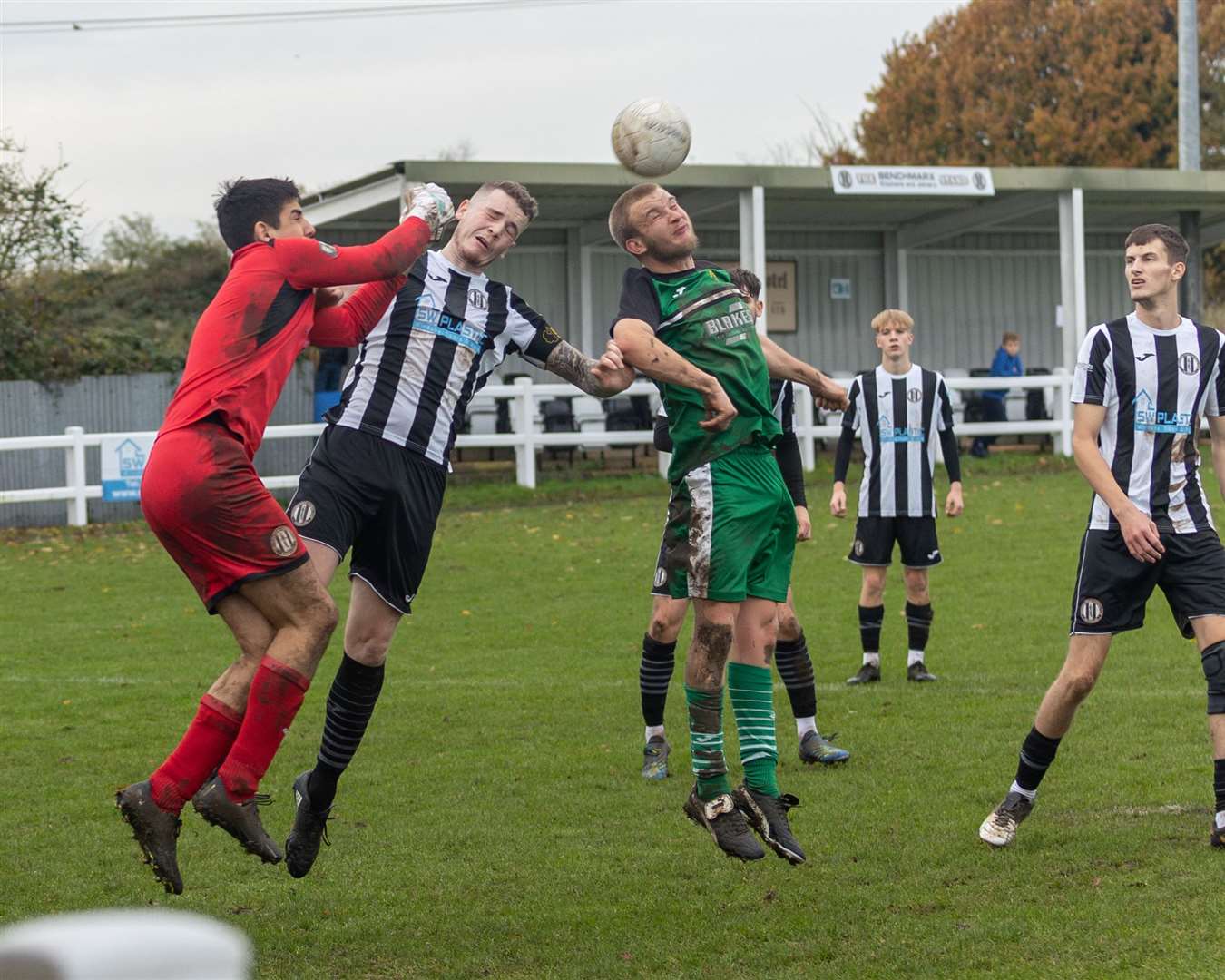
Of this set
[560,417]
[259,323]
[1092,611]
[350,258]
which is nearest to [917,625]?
[1092,611]

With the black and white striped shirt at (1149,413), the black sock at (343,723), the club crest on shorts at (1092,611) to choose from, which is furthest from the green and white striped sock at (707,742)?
the black and white striped shirt at (1149,413)

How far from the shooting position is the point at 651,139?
6.95m

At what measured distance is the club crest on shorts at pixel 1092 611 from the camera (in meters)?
6.38

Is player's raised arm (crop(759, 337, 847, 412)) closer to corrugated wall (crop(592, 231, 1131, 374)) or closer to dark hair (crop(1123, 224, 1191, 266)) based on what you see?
dark hair (crop(1123, 224, 1191, 266))

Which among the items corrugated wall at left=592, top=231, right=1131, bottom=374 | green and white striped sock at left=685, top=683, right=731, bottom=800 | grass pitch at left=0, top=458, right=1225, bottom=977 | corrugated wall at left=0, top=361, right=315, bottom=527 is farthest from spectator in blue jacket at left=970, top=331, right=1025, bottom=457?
green and white striped sock at left=685, top=683, right=731, bottom=800

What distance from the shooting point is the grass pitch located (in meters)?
5.35

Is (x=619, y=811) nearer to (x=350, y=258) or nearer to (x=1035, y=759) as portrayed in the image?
(x=1035, y=759)

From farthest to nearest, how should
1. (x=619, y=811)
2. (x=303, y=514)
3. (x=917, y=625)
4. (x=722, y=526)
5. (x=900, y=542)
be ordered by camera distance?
(x=900, y=542)
(x=917, y=625)
(x=619, y=811)
(x=303, y=514)
(x=722, y=526)

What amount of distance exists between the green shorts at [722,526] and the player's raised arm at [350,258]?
4.27 feet

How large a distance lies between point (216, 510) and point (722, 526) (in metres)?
1.81

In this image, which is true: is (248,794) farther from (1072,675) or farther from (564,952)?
(1072,675)

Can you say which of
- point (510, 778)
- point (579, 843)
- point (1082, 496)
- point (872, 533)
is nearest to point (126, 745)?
point (510, 778)

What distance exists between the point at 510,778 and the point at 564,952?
9.35ft

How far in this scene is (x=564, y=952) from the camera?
534 cm
